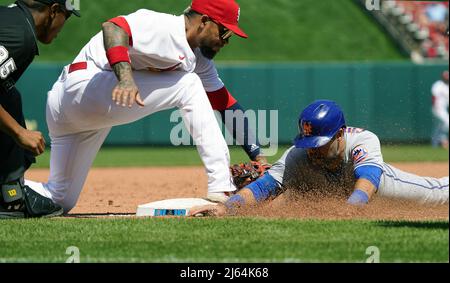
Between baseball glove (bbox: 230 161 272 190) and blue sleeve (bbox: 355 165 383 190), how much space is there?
0.95 meters

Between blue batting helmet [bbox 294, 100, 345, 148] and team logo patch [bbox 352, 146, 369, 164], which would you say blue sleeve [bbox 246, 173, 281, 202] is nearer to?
blue batting helmet [bbox 294, 100, 345, 148]

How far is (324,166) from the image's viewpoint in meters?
5.56

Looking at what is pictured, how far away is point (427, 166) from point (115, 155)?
646 cm

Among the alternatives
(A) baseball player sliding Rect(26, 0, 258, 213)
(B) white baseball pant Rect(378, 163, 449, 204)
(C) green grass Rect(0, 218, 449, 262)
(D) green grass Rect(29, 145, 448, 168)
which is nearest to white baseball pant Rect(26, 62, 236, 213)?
(A) baseball player sliding Rect(26, 0, 258, 213)

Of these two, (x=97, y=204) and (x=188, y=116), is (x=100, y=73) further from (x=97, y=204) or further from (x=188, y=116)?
(x=97, y=204)

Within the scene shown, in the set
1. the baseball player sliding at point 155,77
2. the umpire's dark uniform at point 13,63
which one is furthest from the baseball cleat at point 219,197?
the umpire's dark uniform at point 13,63

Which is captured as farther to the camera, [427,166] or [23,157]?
[427,166]

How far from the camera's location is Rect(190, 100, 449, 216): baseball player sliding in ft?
17.3

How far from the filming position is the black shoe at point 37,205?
18.0ft

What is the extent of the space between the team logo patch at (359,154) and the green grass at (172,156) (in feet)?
21.2

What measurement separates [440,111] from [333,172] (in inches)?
463

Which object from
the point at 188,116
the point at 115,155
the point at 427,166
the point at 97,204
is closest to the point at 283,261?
the point at 188,116

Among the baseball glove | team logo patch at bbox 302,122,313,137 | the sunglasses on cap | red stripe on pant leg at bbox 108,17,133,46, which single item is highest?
red stripe on pant leg at bbox 108,17,133,46

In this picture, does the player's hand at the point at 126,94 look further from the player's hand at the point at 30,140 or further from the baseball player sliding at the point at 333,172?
the baseball player sliding at the point at 333,172
